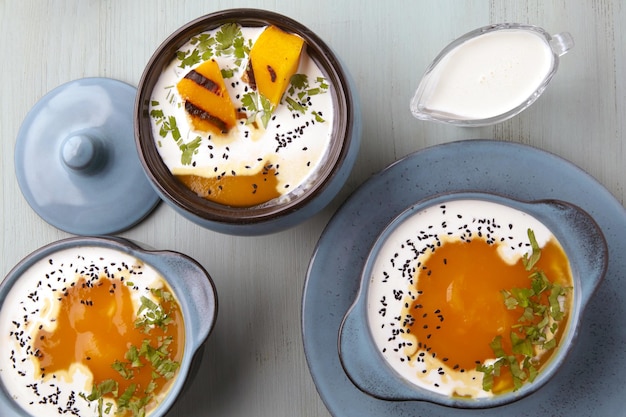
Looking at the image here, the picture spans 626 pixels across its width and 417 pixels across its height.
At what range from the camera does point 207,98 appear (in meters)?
1.47

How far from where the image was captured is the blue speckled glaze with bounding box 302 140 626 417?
1545mm

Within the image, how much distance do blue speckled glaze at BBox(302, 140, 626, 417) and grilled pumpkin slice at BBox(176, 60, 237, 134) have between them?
331 millimetres

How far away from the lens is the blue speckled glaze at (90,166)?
1742 millimetres

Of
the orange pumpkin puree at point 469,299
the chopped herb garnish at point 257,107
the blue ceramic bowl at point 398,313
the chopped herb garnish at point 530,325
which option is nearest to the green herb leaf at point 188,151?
the chopped herb garnish at point 257,107

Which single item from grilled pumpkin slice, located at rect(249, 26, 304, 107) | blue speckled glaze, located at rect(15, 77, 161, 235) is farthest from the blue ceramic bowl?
blue speckled glaze, located at rect(15, 77, 161, 235)

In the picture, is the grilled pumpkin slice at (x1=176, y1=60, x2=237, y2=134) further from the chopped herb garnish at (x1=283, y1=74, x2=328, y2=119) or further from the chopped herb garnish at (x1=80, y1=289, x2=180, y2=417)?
the chopped herb garnish at (x1=80, y1=289, x2=180, y2=417)

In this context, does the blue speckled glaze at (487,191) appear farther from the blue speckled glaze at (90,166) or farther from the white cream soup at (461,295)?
the blue speckled glaze at (90,166)

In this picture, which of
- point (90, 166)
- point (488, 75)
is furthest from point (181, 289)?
point (488, 75)

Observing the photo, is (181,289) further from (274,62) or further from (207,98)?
(274,62)

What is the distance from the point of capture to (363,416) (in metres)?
1.58

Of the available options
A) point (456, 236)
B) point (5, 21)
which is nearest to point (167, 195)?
point (456, 236)

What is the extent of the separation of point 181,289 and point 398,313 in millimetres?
452

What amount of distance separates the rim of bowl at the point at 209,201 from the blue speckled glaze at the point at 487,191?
0.16 meters

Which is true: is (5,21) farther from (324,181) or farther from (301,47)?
(324,181)
